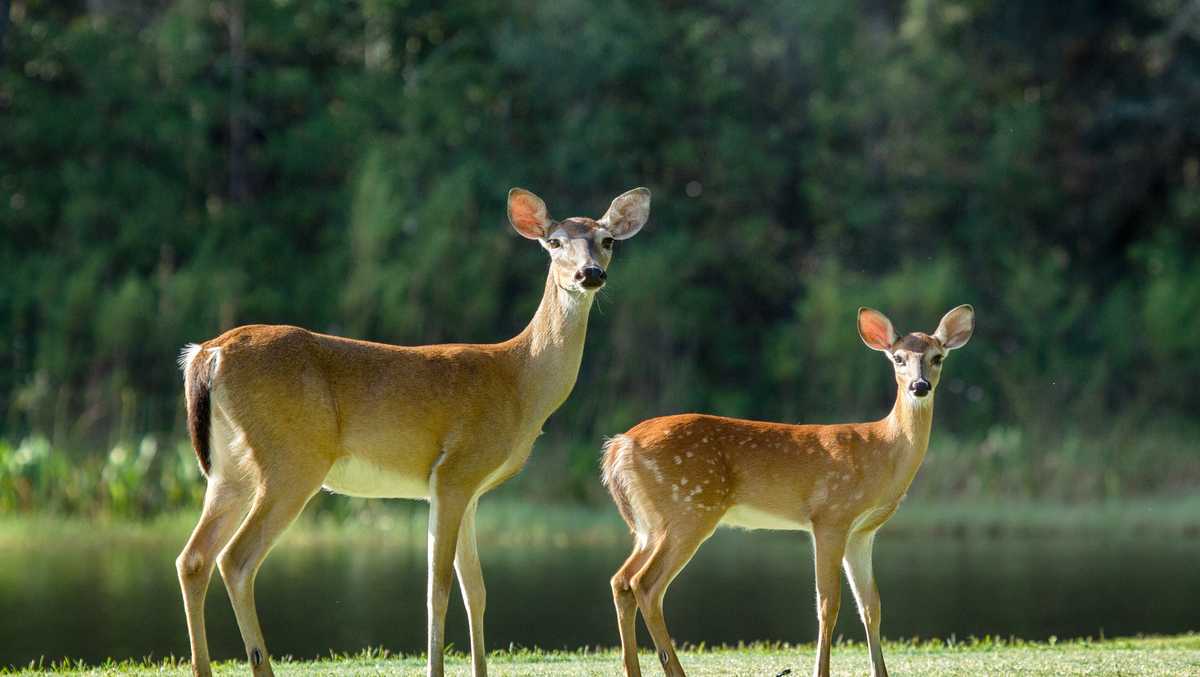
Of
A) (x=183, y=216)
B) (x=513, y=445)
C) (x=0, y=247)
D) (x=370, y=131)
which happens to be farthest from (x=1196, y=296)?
(x=513, y=445)

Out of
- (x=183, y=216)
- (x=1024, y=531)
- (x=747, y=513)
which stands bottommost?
(x=1024, y=531)

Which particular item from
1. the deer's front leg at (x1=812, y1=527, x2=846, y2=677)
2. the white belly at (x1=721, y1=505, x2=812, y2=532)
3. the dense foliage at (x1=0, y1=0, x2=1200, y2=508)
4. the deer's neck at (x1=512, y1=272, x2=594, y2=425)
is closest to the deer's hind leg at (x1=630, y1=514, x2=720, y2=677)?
the white belly at (x1=721, y1=505, x2=812, y2=532)

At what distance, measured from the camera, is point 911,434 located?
7203 millimetres

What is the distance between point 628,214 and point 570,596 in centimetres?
592

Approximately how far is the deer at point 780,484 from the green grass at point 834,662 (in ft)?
2.16

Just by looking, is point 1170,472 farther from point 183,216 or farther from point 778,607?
point 183,216

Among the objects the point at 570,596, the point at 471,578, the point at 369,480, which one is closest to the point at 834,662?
the point at 471,578

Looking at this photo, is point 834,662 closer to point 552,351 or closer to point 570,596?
point 552,351

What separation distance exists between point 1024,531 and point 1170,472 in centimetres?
269

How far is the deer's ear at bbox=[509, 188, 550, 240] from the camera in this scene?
7.13 m

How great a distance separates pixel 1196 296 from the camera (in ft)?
68.9

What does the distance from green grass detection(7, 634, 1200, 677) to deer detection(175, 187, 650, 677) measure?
1165mm

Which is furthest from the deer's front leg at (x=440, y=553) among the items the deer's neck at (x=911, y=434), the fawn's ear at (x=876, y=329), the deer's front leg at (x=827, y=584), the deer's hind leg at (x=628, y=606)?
the fawn's ear at (x=876, y=329)

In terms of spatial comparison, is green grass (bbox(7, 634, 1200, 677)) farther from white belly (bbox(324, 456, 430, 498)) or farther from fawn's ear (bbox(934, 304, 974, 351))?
fawn's ear (bbox(934, 304, 974, 351))
